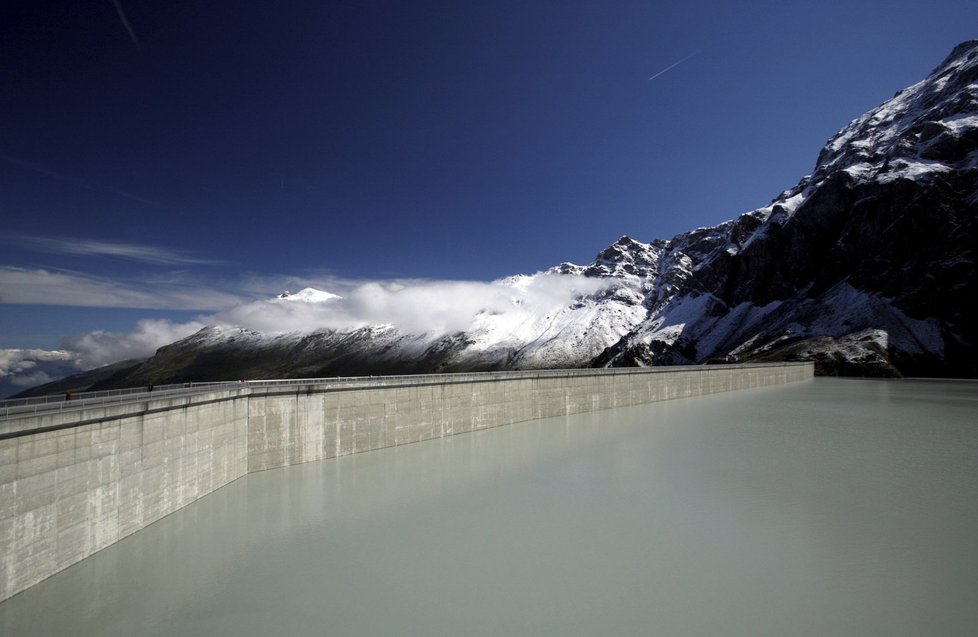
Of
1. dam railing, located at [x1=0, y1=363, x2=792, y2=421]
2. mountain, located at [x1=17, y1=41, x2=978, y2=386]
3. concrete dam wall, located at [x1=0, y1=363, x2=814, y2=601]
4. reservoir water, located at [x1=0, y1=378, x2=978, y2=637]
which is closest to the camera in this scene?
reservoir water, located at [x1=0, y1=378, x2=978, y2=637]

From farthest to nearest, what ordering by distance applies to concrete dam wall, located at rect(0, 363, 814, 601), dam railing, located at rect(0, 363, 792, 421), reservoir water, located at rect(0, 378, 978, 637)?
dam railing, located at rect(0, 363, 792, 421)
concrete dam wall, located at rect(0, 363, 814, 601)
reservoir water, located at rect(0, 378, 978, 637)

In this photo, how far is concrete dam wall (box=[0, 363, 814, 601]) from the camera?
13789mm

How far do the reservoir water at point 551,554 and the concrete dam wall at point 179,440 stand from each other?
913 millimetres

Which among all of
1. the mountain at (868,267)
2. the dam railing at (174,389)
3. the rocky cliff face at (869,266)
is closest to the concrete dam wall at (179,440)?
Result: the dam railing at (174,389)

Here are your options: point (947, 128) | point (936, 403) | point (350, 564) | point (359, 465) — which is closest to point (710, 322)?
point (947, 128)

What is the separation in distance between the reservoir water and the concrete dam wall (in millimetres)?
913

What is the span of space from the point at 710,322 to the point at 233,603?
176 meters

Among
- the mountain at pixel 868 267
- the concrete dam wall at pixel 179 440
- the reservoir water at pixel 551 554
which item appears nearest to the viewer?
the reservoir water at pixel 551 554

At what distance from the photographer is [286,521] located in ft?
66.4

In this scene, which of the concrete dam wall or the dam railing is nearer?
the concrete dam wall

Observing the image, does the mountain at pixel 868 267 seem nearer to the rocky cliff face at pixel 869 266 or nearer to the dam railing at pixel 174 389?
the rocky cliff face at pixel 869 266

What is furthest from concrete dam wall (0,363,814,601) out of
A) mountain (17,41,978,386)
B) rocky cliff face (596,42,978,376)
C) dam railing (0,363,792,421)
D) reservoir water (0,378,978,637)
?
rocky cliff face (596,42,978,376)

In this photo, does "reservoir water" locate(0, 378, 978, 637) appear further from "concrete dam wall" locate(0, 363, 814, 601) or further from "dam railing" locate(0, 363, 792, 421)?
"dam railing" locate(0, 363, 792, 421)

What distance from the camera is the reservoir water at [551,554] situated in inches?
494
